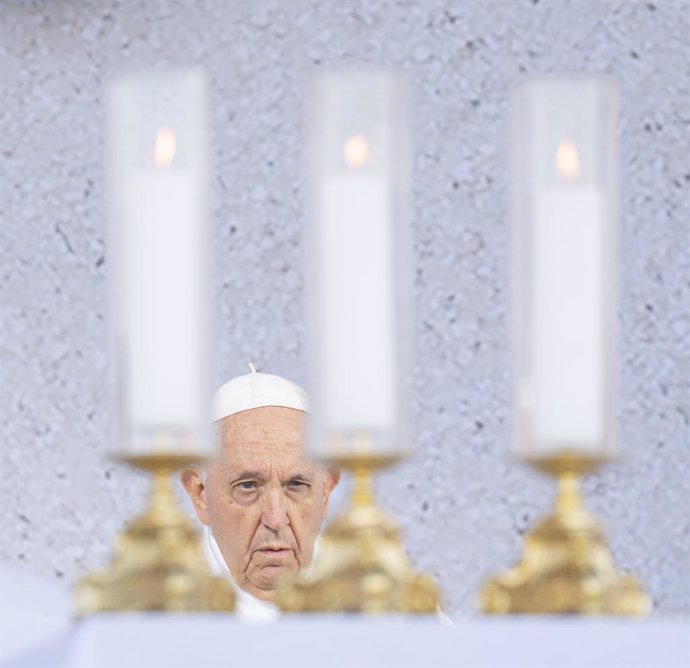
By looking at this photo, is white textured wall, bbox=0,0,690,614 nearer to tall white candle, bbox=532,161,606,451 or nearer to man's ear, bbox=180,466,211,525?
man's ear, bbox=180,466,211,525

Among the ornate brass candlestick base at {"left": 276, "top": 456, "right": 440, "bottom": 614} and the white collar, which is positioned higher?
the white collar

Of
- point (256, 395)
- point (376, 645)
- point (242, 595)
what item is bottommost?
point (376, 645)

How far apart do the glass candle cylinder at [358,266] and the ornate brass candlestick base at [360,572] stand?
0.07 ft

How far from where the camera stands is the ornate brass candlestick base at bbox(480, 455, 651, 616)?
88 cm

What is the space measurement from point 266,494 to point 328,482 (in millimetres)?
87

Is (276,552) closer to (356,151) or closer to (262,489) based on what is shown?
(262,489)

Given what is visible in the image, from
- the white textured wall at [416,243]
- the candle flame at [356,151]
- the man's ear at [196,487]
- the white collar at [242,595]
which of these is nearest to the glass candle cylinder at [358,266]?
the candle flame at [356,151]

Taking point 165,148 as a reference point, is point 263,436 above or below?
above

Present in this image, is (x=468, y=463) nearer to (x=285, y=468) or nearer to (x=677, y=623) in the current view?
(x=285, y=468)

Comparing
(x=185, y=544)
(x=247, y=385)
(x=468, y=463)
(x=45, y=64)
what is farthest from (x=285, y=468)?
(x=185, y=544)

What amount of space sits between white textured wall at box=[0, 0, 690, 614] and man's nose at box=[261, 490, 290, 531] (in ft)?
0.97

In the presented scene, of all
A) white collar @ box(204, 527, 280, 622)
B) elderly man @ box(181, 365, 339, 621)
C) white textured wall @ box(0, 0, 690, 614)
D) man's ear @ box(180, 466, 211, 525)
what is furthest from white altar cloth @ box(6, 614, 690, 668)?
white textured wall @ box(0, 0, 690, 614)

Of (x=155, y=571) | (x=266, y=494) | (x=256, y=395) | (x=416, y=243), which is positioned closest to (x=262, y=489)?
(x=266, y=494)

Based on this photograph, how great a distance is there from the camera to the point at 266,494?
234cm
